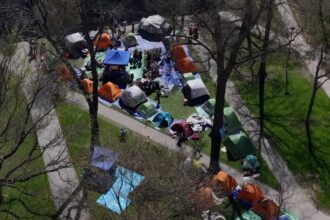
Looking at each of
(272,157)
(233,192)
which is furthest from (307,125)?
(233,192)

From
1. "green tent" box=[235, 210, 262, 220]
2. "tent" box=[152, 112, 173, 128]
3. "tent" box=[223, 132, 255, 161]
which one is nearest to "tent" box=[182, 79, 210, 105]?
"tent" box=[152, 112, 173, 128]

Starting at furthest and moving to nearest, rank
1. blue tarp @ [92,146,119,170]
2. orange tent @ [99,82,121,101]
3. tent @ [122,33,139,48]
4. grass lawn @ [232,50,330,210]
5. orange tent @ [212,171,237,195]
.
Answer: tent @ [122,33,139,48] < orange tent @ [99,82,121,101] < grass lawn @ [232,50,330,210] < orange tent @ [212,171,237,195] < blue tarp @ [92,146,119,170]

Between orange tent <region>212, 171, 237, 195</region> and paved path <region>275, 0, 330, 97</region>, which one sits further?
paved path <region>275, 0, 330, 97</region>

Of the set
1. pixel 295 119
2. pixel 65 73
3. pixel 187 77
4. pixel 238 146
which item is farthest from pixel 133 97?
pixel 295 119

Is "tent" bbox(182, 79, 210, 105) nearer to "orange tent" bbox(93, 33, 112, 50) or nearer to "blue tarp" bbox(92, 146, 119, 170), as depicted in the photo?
"orange tent" bbox(93, 33, 112, 50)

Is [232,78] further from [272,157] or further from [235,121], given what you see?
Result: [272,157]

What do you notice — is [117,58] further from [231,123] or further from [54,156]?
[231,123]
